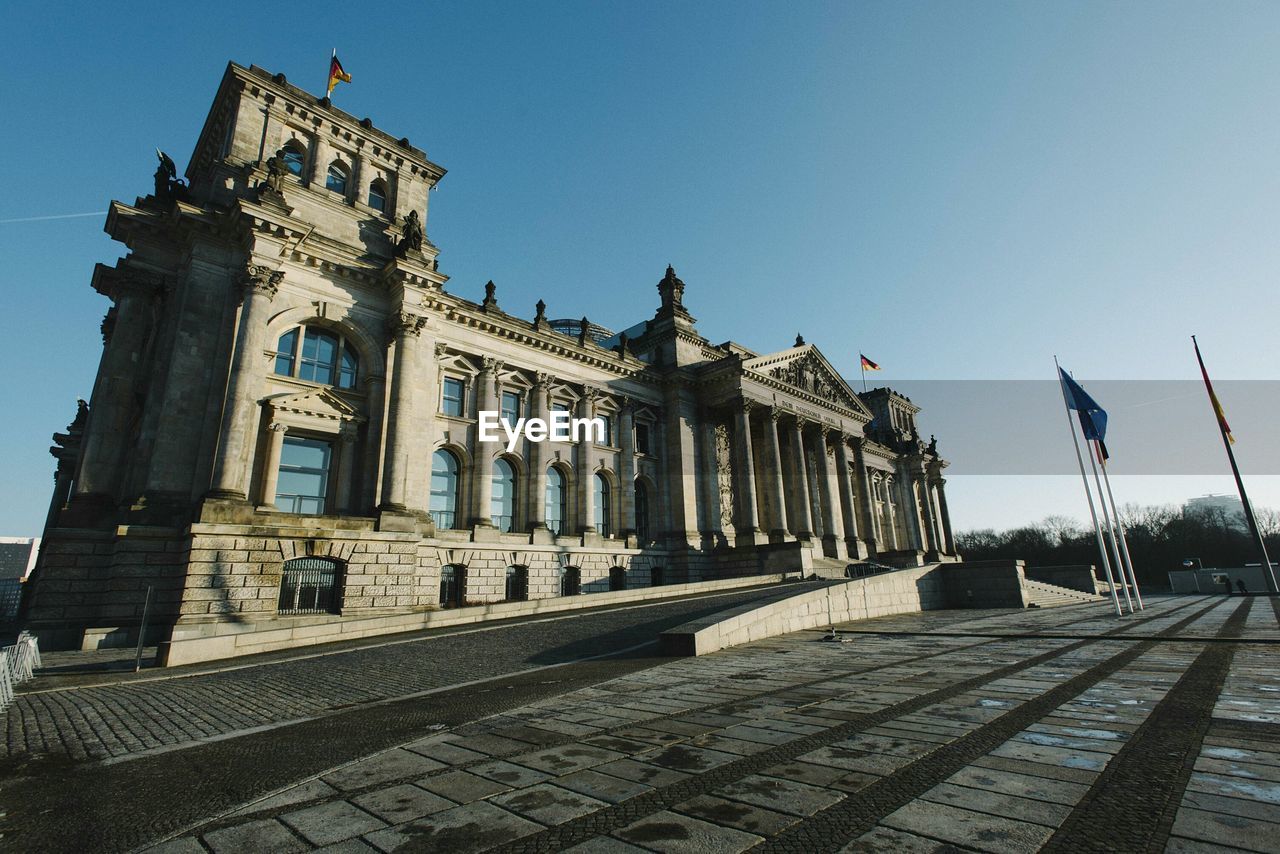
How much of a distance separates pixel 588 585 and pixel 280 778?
27.5 meters

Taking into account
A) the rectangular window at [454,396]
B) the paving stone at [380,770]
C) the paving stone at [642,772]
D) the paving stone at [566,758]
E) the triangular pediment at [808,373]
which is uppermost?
the triangular pediment at [808,373]

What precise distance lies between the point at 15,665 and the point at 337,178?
24.3 metres

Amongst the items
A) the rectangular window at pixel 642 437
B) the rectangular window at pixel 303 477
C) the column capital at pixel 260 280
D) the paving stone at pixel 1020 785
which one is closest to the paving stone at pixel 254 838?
the paving stone at pixel 1020 785

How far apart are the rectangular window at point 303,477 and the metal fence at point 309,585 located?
2901 mm

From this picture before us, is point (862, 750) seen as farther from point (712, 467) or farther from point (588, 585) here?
point (712, 467)

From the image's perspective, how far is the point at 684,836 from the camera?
3.30 metres

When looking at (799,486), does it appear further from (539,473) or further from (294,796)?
(294,796)

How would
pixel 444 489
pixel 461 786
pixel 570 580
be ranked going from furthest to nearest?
pixel 570 580, pixel 444 489, pixel 461 786

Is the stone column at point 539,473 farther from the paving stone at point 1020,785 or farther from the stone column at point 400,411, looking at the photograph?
the paving stone at point 1020,785

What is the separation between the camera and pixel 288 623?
18.0m

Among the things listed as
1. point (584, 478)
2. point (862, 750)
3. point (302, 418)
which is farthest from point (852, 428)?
point (862, 750)

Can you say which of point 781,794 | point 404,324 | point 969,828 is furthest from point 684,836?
point 404,324

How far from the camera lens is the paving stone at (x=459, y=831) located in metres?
3.31
